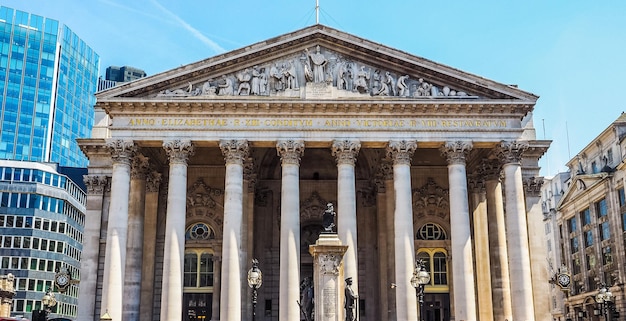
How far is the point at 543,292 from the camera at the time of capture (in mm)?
43188

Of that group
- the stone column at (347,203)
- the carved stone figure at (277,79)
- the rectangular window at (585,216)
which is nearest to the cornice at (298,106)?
the carved stone figure at (277,79)

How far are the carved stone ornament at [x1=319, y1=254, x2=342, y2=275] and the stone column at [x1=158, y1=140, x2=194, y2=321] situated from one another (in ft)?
46.4

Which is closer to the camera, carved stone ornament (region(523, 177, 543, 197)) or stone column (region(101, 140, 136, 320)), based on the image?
stone column (region(101, 140, 136, 320))

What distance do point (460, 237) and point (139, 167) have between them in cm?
1999

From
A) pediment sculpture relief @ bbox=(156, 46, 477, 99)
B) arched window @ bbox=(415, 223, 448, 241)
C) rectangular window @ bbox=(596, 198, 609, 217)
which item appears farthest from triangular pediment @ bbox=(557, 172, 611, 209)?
pediment sculpture relief @ bbox=(156, 46, 477, 99)

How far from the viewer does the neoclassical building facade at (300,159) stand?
38469mm

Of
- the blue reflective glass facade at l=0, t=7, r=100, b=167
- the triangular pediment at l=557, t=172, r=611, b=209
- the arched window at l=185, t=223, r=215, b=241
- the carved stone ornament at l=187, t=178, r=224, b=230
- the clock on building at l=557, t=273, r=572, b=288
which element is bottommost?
the clock on building at l=557, t=273, r=572, b=288

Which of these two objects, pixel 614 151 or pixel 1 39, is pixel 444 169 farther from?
pixel 1 39

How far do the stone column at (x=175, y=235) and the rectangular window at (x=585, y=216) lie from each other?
50519 mm

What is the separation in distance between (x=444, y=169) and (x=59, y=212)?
1993 inches

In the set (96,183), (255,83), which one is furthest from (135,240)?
(255,83)

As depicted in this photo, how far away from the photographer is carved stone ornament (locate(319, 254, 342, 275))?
2616 centimetres

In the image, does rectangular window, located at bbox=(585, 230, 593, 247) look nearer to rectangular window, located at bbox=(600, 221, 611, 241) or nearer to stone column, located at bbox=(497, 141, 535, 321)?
rectangular window, located at bbox=(600, 221, 611, 241)

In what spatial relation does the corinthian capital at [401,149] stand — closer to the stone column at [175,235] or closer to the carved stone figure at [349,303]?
the stone column at [175,235]
